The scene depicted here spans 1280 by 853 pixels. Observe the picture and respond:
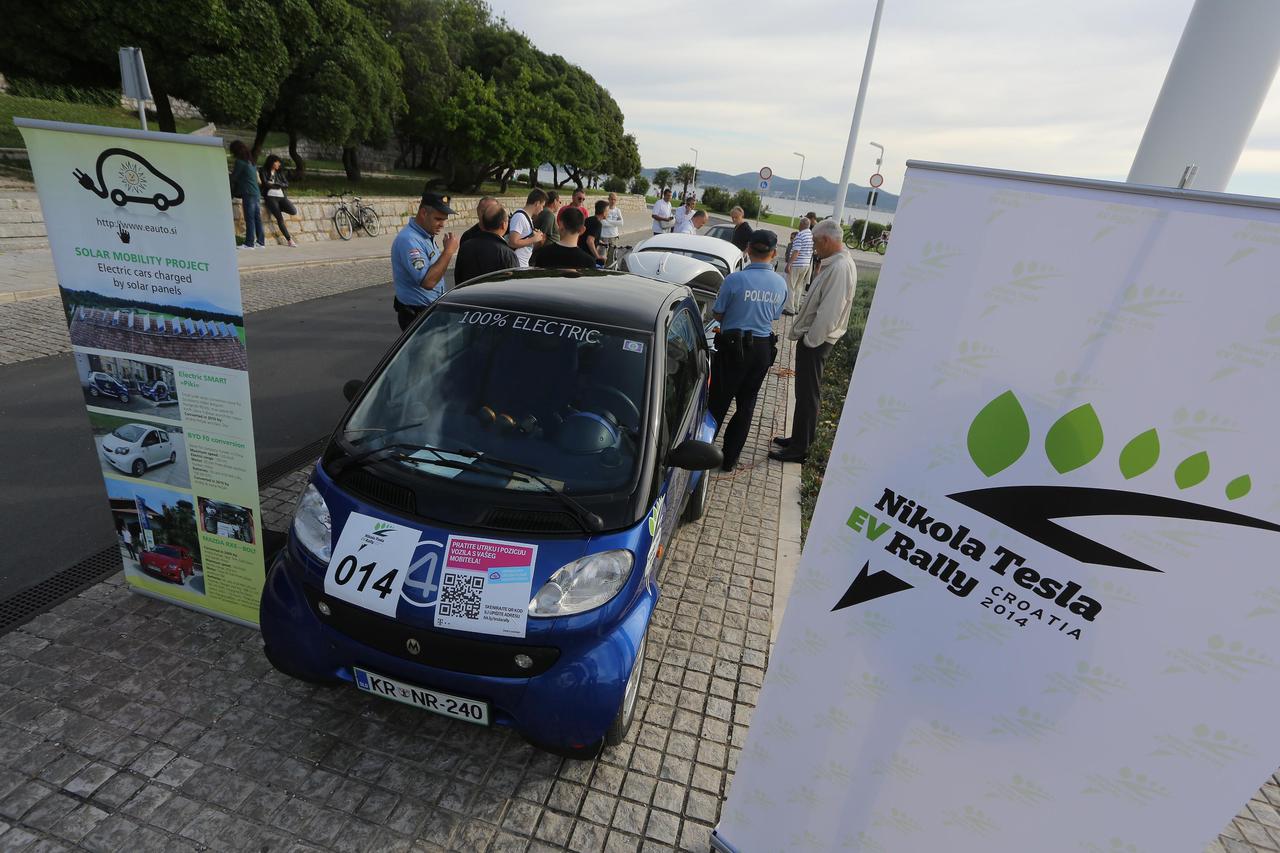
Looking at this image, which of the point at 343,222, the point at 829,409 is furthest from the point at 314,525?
the point at 343,222

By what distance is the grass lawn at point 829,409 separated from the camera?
554 centimetres

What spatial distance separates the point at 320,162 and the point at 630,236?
19.6 metres

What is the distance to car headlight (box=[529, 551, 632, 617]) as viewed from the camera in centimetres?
246

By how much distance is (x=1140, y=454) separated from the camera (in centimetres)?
149

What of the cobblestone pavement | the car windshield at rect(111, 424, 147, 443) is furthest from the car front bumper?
the car windshield at rect(111, 424, 147, 443)

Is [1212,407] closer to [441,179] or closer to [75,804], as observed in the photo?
[75,804]

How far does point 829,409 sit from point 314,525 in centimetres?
640

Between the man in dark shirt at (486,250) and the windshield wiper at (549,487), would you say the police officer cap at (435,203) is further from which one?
the windshield wiper at (549,487)

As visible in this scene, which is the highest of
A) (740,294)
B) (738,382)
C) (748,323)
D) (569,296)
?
(569,296)

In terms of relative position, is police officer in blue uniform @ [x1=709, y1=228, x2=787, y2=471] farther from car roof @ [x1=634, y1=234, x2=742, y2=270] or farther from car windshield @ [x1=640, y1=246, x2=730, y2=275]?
car roof @ [x1=634, y1=234, x2=742, y2=270]

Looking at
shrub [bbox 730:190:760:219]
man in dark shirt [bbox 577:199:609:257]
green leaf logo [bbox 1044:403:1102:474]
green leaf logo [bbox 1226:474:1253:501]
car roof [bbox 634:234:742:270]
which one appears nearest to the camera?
green leaf logo [bbox 1226:474:1253:501]

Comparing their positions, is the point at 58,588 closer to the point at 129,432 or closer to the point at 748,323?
the point at 129,432

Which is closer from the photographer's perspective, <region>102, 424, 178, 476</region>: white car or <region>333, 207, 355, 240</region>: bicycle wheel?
<region>102, 424, 178, 476</region>: white car

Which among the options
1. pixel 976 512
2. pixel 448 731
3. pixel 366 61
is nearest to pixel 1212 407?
pixel 976 512
